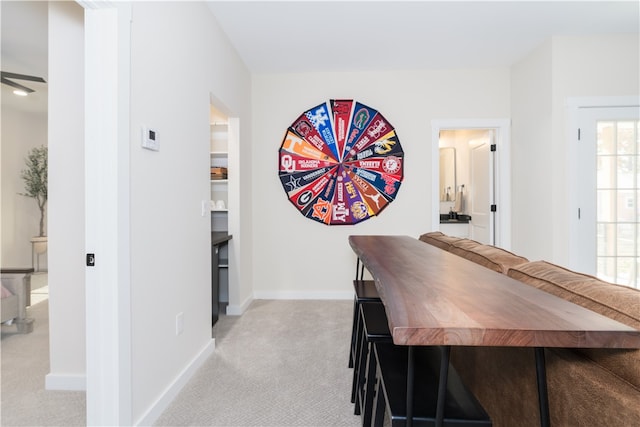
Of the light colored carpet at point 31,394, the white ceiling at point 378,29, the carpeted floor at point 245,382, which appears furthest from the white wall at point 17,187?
the light colored carpet at point 31,394

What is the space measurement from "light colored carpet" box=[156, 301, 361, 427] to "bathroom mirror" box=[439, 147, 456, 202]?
10.9 ft

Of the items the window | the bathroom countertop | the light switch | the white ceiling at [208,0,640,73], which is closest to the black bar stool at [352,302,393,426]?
the light switch

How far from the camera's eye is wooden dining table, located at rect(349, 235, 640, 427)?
66 cm

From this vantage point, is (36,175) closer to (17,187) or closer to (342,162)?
(17,187)

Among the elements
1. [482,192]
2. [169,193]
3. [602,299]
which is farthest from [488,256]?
[482,192]

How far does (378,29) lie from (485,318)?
9.29 feet

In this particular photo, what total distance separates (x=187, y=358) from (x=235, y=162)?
6.20ft

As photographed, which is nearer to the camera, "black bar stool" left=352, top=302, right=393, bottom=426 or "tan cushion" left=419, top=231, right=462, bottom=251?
"black bar stool" left=352, top=302, right=393, bottom=426

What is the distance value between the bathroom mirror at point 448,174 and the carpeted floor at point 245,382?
346cm

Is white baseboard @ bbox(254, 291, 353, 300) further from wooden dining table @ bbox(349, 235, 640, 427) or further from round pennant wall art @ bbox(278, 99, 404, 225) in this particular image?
wooden dining table @ bbox(349, 235, 640, 427)

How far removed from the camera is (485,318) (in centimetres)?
71

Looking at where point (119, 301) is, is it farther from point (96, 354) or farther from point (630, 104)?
point (630, 104)

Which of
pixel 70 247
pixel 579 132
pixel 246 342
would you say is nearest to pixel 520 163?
pixel 579 132

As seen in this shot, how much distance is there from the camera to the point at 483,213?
4043mm
